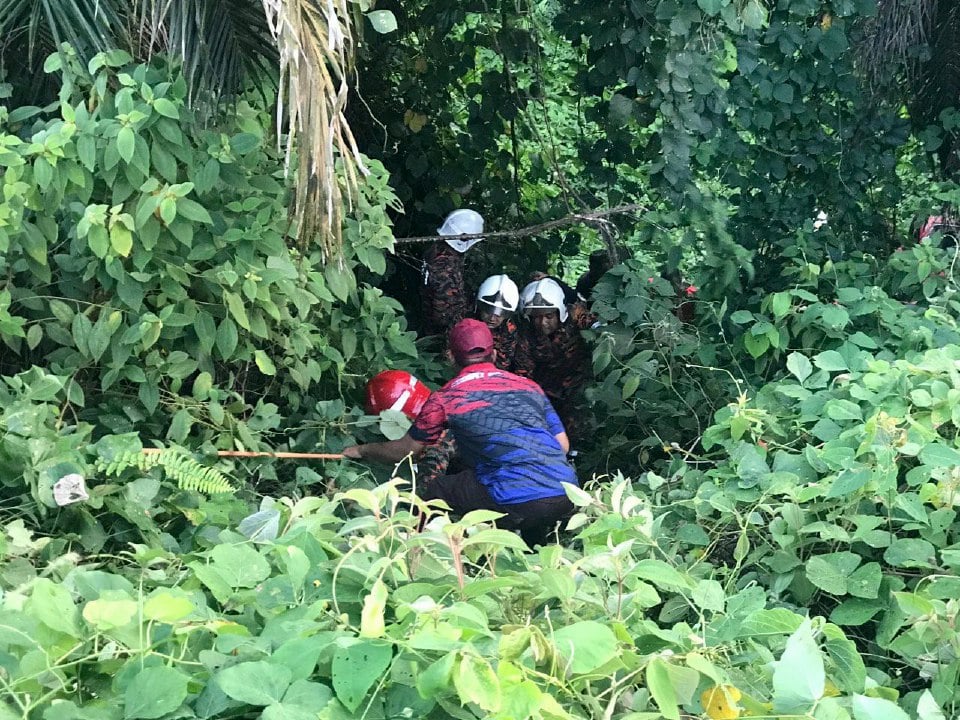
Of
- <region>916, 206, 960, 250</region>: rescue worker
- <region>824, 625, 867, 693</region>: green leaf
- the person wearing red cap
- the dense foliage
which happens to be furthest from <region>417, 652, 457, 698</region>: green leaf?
<region>916, 206, 960, 250</region>: rescue worker

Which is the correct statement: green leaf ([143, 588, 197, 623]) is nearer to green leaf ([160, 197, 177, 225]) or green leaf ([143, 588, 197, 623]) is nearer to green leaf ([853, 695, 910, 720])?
green leaf ([853, 695, 910, 720])

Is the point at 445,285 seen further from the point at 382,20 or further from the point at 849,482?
the point at 849,482

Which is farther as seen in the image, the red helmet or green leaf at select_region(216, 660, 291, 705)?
the red helmet

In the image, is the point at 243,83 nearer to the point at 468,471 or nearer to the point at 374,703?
the point at 468,471

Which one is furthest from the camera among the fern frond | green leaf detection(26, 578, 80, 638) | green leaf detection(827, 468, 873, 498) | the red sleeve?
the red sleeve

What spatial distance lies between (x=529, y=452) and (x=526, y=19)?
371 centimetres

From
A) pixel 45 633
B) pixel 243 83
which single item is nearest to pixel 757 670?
pixel 45 633

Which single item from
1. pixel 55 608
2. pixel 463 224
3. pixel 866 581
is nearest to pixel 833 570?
pixel 866 581

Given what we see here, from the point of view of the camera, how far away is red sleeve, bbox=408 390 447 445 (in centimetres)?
482

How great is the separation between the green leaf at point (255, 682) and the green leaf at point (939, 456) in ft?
7.04

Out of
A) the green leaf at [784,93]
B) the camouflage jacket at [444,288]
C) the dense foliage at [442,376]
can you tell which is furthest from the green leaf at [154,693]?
the green leaf at [784,93]

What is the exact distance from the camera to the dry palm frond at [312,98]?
3631mm

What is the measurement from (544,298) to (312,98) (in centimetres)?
316

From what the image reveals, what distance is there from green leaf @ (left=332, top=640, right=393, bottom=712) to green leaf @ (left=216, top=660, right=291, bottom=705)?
0.08 metres
